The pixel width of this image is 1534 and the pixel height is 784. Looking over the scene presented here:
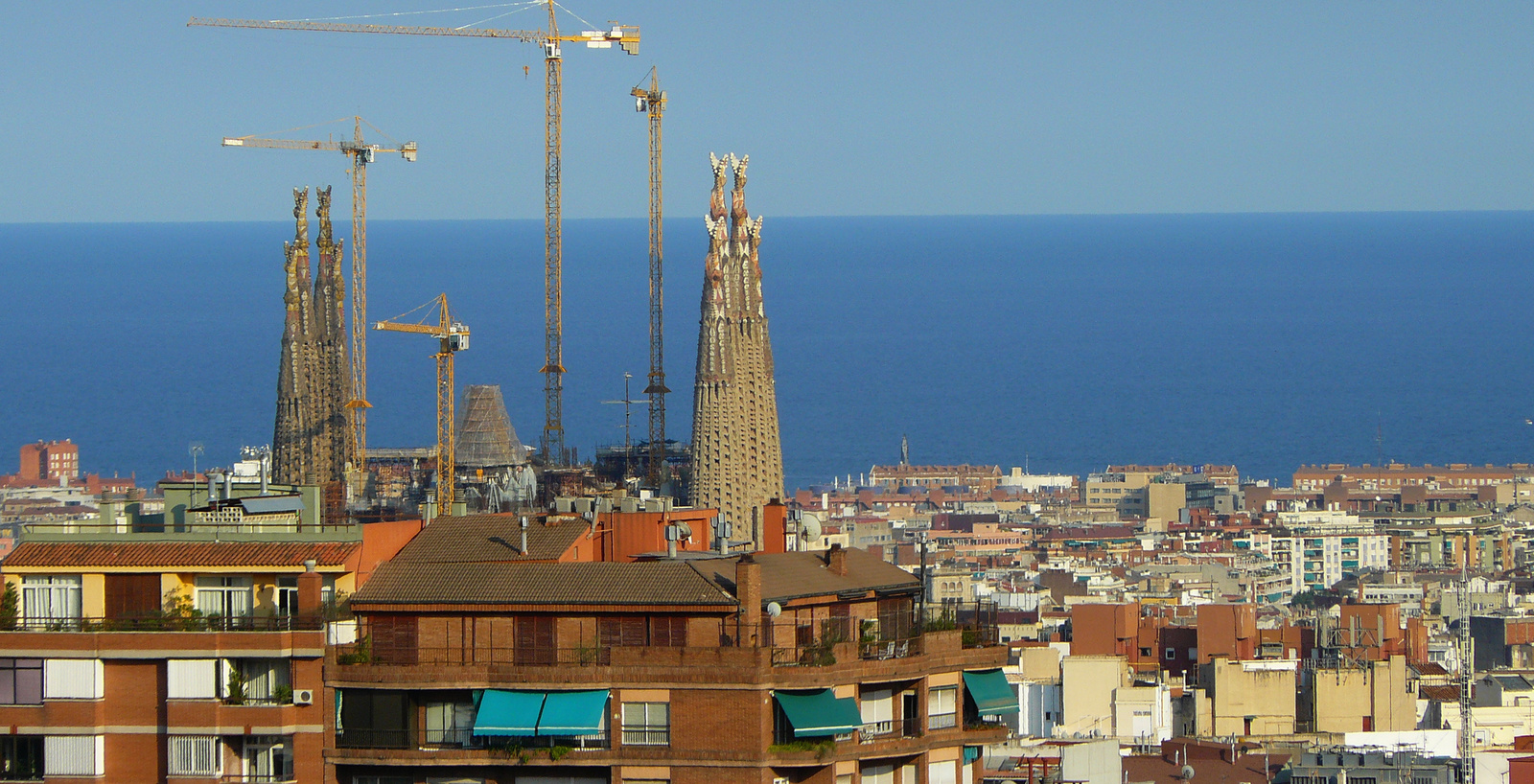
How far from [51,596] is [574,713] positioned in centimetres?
416

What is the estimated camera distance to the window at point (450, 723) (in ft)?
70.3

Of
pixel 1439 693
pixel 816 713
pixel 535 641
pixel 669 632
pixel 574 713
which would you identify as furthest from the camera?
pixel 1439 693

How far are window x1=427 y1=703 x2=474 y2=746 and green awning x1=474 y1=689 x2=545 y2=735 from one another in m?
0.22

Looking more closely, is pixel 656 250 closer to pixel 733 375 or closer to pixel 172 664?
pixel 733 375

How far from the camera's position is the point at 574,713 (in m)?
20.9

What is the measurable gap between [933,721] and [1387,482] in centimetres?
11927

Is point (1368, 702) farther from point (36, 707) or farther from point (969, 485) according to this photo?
point (969, 485)

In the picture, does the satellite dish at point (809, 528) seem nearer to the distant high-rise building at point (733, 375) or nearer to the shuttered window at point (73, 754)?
the shuttered window at point (73, 754)

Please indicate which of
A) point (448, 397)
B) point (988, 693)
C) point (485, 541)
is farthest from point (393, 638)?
point (448, 397)

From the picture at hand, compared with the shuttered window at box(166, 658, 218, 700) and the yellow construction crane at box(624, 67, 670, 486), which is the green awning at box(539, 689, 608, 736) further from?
the yellow construction crane at box(624, 67, 670, 486)

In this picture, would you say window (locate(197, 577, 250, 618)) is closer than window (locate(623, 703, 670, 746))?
No

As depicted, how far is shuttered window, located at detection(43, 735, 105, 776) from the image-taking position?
21812 mm

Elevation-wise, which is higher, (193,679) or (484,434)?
(484,434)

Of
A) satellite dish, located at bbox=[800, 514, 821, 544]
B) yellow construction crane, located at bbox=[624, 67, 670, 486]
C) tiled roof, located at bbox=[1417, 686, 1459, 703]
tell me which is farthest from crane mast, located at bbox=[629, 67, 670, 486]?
satellite dish, located at bbox=[800, 514, 821, 544]
